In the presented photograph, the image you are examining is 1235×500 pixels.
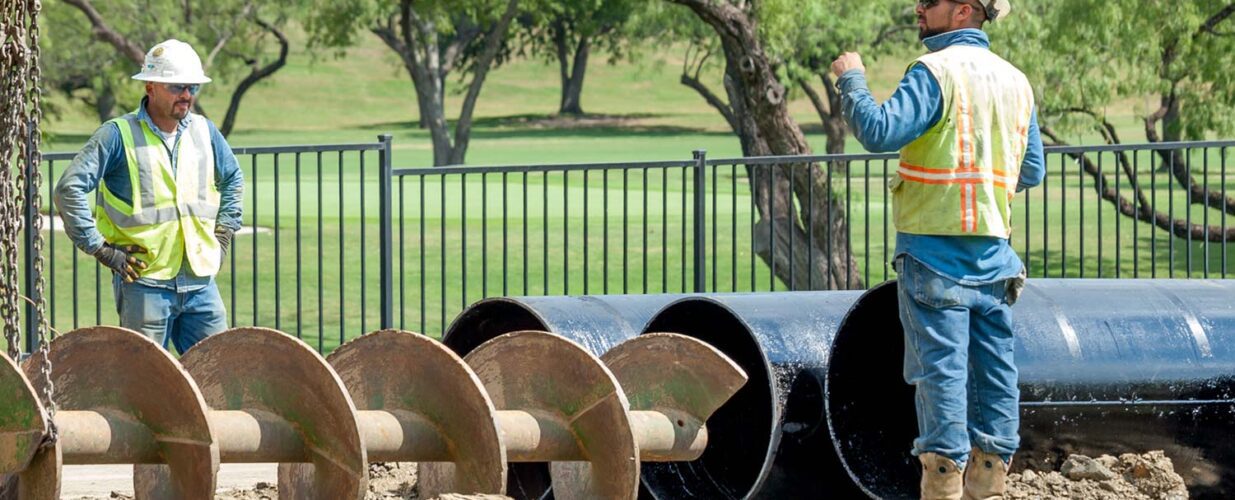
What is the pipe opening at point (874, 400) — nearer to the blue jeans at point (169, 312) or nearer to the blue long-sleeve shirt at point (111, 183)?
the blue jeans at point (169, 312)

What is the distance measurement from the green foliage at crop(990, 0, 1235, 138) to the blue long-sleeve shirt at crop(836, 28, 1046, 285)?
12160mm

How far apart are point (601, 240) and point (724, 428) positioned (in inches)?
622

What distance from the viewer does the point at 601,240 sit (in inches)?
933

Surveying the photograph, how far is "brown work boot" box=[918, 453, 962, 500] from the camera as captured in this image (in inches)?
244

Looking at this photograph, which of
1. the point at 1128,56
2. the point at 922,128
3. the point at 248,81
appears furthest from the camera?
the point at 248,81

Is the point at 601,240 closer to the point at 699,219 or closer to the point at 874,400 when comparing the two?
the point at 699,219

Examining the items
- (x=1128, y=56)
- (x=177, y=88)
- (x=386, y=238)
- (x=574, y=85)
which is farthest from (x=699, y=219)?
(x=574, y=85)

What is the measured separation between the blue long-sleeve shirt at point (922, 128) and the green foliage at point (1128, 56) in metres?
12.2

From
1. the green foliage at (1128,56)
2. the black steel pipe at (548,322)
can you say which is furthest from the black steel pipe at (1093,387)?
the green foliage at (1128,56)

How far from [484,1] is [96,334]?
2233cm

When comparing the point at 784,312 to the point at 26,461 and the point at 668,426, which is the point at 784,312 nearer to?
the point at 668,426

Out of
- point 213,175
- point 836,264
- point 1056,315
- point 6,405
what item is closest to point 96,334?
point 6,405

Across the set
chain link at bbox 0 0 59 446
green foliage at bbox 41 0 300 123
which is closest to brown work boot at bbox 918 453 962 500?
chain link at bbox 0 0 59 446

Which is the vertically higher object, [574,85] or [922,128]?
[574,85]
